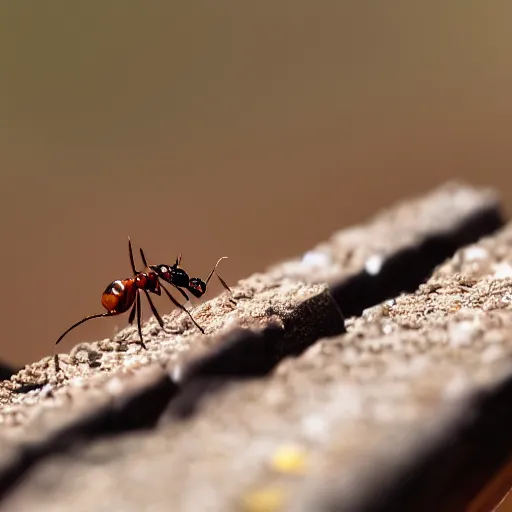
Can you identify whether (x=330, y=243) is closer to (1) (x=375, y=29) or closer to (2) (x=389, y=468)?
(2) (x=389, y=468)

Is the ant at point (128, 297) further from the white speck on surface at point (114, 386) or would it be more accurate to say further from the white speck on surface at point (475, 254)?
the white speck on surface at point (475, 254)

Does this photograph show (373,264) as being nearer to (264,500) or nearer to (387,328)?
(387,328)

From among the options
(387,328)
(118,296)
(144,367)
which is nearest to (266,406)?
(144,367)

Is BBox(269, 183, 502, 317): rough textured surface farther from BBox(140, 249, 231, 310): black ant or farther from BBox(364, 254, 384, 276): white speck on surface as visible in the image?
BBox(140, 249, 231, 310): black ant

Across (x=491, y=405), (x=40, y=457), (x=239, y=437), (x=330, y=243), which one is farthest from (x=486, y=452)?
(x=330, y=243)

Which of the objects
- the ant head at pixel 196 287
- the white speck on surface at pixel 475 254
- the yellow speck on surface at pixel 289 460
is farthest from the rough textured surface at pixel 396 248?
the yellow speck on surface at pixel 289 460

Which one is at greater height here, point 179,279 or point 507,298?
point 179,279
